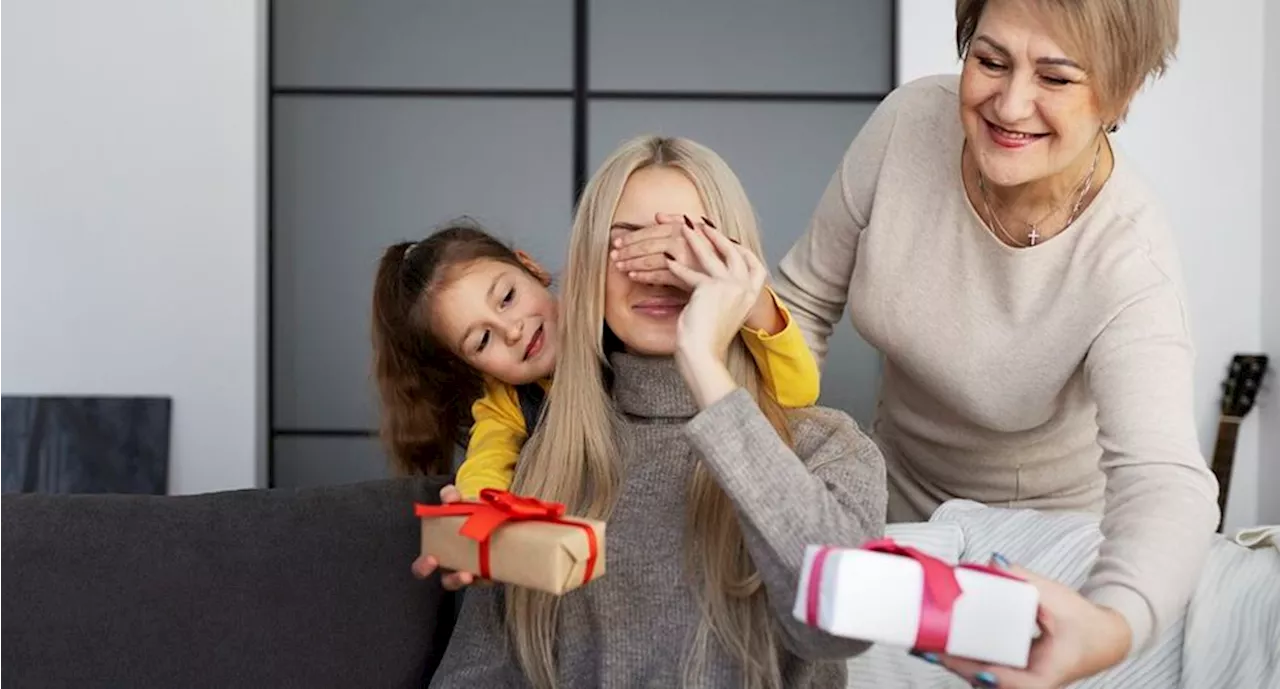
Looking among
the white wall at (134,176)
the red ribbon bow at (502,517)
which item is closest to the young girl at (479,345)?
the red ribbon bow at (502,517)

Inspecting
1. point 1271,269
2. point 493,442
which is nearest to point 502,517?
point 493,442

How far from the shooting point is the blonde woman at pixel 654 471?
127cm

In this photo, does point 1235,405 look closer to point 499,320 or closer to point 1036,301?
point 1036,301

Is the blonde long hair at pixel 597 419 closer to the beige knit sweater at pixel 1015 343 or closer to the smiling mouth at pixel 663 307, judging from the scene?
the smiling mouth at pixel 663 307

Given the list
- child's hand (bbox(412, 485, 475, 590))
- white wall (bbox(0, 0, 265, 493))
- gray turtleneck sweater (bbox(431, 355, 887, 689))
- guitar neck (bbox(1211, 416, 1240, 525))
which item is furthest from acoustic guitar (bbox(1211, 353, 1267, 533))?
child's hand (bbox(412, 485, 475, 590))

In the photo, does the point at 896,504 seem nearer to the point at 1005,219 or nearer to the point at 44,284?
the point at 1005,219

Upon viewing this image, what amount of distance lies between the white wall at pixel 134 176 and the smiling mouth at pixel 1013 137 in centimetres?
218

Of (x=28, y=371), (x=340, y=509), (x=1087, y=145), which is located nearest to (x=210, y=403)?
(x=28, y=371)

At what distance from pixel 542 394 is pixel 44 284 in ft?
6.56

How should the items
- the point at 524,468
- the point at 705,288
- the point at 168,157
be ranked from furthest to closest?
1. the point at 168,157
2. the point at 524,468
3. the point at 705,288

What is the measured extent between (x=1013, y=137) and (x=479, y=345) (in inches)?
25.6

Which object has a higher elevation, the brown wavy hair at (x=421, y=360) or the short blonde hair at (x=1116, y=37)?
the short blonde hair at (x=1116, y=37)

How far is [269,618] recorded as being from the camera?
A: 4.70 ft

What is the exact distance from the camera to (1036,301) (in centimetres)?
146
